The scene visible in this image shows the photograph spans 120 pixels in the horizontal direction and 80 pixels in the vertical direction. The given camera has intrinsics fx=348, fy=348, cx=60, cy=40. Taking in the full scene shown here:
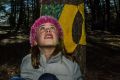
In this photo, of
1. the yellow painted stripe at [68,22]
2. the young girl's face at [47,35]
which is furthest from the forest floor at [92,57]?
the young girl's face at [47,35]

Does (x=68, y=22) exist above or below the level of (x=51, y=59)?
above

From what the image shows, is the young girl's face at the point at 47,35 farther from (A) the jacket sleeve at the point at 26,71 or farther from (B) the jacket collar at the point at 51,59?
(A) the jacket sleeve at the point at 26,71

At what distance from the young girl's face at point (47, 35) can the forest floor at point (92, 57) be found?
20.1 ft

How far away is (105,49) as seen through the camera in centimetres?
1473

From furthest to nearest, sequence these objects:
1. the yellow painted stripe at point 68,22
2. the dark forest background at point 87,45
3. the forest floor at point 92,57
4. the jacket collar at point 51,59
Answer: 1. the forest floor at point 92,57
2. the dark forest background at point 87,45
3. the yellow painted stripe at point 68,22
4. the jacket collar at point 51,59

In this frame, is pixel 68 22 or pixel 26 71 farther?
pixel 68 22

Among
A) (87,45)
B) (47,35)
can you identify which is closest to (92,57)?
(87,45)

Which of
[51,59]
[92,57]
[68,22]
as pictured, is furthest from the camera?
[92,57]

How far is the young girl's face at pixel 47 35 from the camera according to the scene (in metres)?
3.16

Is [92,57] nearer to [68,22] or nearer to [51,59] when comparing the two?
[68,22]

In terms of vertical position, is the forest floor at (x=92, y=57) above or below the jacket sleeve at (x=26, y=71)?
below

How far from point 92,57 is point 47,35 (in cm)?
1016

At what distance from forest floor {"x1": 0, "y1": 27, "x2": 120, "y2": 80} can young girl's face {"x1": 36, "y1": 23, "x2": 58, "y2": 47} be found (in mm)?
6142

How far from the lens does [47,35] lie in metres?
3.20
